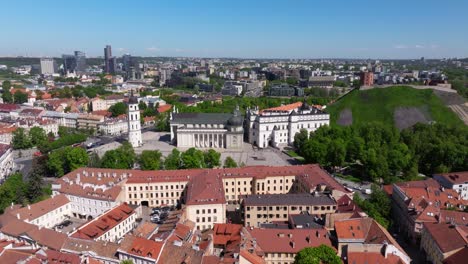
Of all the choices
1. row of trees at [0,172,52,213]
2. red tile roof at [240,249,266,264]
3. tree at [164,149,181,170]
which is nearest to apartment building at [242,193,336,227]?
red tile roof at [240,249,266,264]

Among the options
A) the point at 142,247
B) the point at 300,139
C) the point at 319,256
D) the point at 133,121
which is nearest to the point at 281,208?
the point at 319,256

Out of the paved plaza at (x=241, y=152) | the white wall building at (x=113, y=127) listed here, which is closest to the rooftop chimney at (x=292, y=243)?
the paved plaza at (x=241, y=152)

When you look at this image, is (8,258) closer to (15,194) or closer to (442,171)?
(15,194)

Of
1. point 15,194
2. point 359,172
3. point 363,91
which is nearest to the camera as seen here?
point 15,194

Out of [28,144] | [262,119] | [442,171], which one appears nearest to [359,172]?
[442,171]

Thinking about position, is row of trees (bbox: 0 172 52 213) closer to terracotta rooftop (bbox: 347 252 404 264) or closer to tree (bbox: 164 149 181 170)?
tree (bbox: 164 149 181 170)

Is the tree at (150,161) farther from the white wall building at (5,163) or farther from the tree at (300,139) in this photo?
the tree at (300,139)
